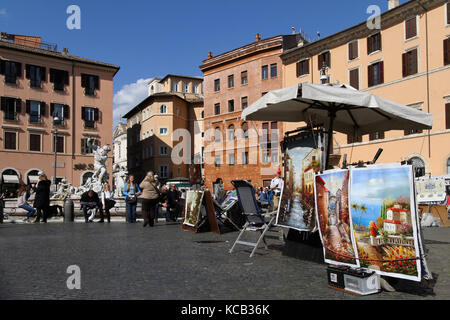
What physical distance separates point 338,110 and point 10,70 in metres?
43.6

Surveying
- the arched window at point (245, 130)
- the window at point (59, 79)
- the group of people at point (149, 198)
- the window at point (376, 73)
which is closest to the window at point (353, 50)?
the window at point (376, 73)

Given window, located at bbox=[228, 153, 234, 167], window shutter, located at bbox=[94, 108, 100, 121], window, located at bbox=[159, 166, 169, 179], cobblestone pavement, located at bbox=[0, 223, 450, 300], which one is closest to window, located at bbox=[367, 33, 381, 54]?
window, located at bbox=[228, 153, 234, 167]

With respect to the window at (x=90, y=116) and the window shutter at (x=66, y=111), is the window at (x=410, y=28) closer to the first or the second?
the window at (x=90, y=116)

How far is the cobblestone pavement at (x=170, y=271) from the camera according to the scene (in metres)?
4.86

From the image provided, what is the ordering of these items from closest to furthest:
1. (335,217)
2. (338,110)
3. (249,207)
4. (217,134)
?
(335,217)
(338,110)
(249,207)
(217,134)

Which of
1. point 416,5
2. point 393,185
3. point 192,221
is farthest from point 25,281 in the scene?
point 416,5

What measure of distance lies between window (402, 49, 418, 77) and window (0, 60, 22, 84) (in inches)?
1404

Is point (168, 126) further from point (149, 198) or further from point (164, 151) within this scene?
point (149, 198)

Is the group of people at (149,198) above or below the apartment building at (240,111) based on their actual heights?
below

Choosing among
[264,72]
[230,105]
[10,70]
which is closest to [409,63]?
[264,72]

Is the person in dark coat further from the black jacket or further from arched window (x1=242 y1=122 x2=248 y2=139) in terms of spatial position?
arched window (x1=242 y1=122 x2=248 y2=139)

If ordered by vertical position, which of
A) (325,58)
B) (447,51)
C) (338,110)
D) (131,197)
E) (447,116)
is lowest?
(131,197)

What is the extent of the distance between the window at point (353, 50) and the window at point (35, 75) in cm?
3043

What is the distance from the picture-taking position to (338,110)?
780 centimetres
